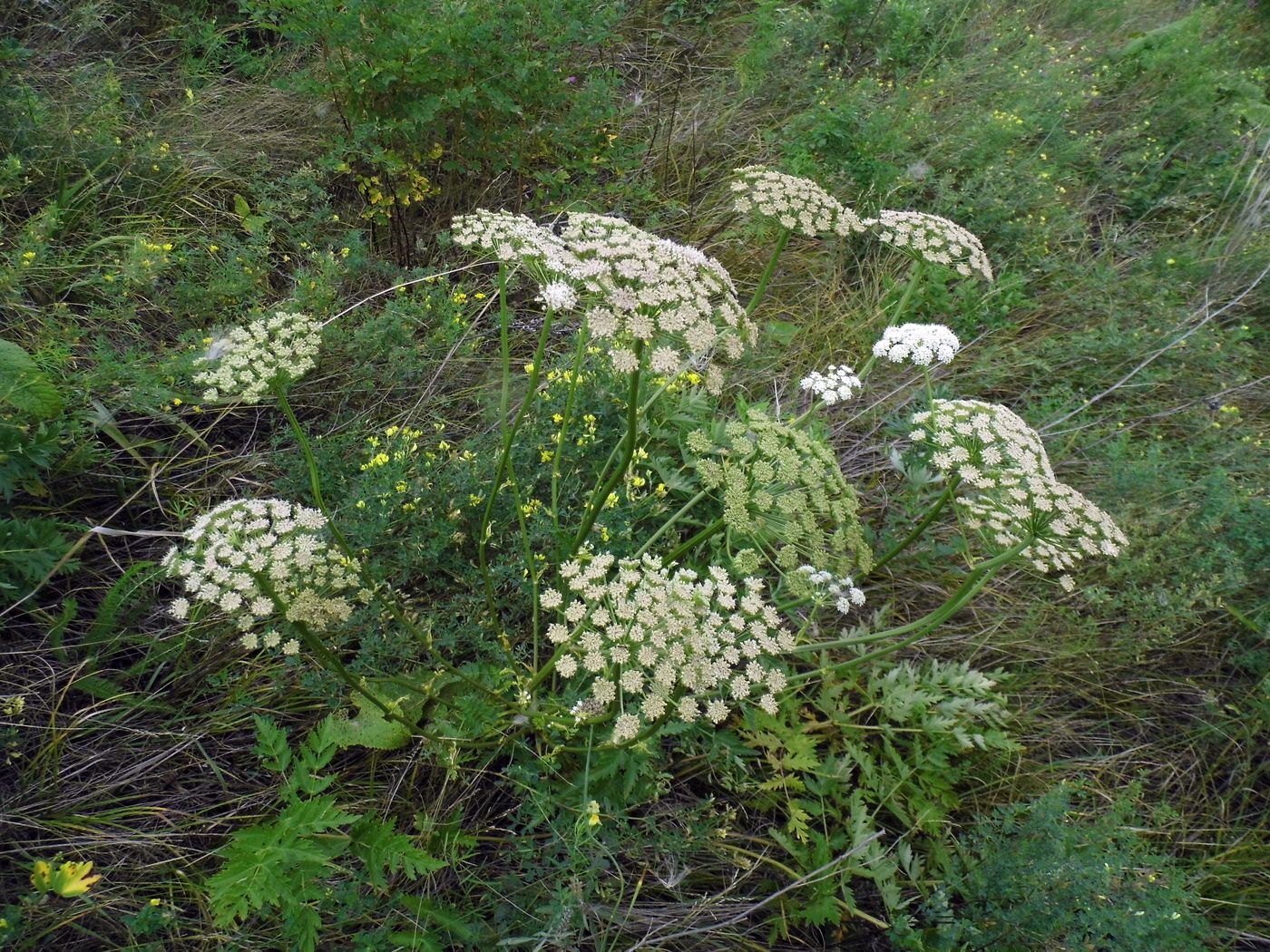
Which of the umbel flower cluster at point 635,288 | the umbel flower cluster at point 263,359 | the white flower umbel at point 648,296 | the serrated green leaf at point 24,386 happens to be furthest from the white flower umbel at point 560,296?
the serrated green leaf at point 24,386

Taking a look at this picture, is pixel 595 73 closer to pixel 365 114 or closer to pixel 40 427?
pixel 365 114

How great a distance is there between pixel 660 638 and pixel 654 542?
129 centimetres

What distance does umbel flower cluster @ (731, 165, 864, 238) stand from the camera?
2922 millimetres

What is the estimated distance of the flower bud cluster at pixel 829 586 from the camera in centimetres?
265

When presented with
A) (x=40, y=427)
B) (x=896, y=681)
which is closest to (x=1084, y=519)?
(x=896, y=681)

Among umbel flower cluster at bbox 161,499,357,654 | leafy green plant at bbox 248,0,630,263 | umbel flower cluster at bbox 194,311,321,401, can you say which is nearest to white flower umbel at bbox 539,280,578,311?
umbel flower cluster at bbox 194,311,321,401

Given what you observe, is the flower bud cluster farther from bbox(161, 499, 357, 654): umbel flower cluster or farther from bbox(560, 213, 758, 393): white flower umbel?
bbox(161, 499, 357, 654): umbel flower cluster

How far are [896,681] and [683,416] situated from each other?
169 cm

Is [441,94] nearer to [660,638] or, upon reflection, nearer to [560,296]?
[560,296]

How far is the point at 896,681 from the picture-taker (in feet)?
11.0

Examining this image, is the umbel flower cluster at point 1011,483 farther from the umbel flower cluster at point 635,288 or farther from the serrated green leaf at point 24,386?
the serrated green leaf at point 24,386

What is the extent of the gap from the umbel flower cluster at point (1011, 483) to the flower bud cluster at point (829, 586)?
54cm

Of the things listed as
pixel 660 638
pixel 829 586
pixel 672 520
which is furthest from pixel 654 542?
pixel 660 638

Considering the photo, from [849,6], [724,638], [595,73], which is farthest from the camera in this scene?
[849,6]
